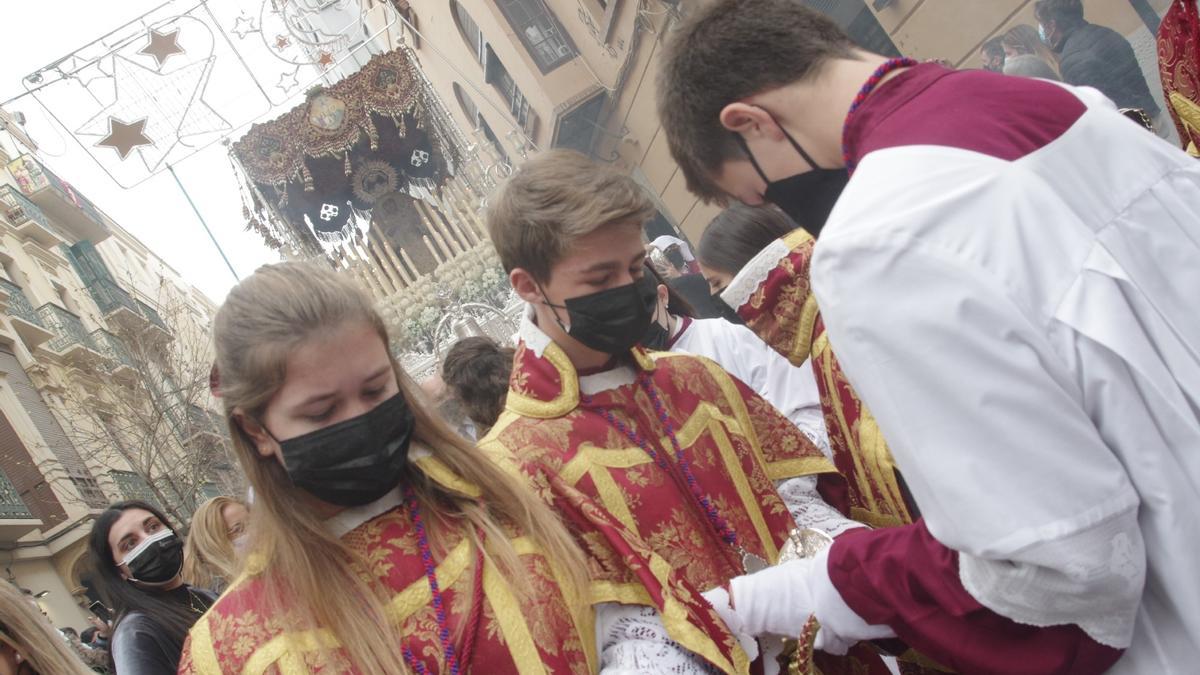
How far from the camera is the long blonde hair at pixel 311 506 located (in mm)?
1898

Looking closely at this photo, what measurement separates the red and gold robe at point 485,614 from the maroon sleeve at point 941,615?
0.36 m

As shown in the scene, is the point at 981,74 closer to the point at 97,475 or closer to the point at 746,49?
the point at 746,49

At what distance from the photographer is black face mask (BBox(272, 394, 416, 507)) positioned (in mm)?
1963

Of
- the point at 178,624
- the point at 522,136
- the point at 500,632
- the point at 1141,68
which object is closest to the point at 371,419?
the point at 500,632

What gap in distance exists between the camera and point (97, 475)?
23.1m

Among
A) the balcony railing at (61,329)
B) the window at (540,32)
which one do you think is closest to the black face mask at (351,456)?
the window at (540,32)

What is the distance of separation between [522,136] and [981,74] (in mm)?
15762

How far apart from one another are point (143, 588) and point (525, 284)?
2.81 metres

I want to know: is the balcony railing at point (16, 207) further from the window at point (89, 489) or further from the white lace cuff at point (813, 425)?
the white lace cuff at point (813, 425)

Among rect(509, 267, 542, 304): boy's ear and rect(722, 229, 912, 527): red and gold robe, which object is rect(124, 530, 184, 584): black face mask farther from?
rect(722, 229, 912, 527): red and gold robe

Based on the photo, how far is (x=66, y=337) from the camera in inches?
1003

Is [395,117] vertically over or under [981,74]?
over

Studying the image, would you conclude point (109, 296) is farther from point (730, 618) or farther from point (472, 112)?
point (730, 618)

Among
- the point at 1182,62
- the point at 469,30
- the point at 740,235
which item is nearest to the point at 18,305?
the point at 469,30
